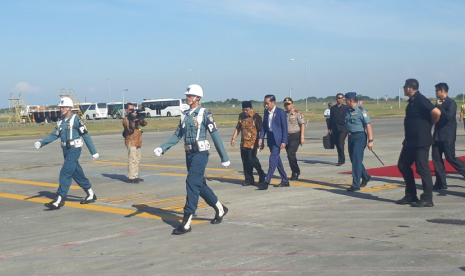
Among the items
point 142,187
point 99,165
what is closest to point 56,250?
point 142,187

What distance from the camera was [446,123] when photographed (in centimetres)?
1085

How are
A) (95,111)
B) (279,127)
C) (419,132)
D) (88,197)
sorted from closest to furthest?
(419,132) → (88,197) → (279,127) → (95,111)

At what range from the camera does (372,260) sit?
6270mm

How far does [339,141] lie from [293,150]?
11.1 feet

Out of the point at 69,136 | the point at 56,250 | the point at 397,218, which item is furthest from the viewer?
the point at 69,136

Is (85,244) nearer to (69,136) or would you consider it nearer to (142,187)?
(69,136)

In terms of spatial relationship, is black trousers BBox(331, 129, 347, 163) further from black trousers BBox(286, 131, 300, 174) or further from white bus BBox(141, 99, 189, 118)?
white bus BBox(141, 99, 189, 118)

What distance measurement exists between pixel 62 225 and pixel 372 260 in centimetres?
466

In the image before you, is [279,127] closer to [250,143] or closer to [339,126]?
[250,143]

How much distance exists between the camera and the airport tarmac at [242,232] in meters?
6.29

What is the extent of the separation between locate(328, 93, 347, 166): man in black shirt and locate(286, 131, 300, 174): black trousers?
9.99 feet

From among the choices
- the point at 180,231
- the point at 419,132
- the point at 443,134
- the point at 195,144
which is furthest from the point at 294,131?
the point at 180,231

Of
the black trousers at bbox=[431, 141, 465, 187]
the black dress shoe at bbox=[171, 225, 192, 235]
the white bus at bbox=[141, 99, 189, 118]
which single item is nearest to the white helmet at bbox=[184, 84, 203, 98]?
the black dress shoe at bbox=[171, 225, 192, 235]

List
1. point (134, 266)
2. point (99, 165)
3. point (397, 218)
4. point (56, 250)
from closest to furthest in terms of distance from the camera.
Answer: point (134, 266), point (56, 250), point (397, 218), point (99, 165)
